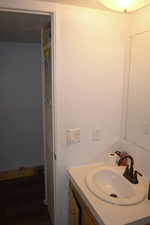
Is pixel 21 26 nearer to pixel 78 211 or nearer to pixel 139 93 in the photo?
pixel 139 93

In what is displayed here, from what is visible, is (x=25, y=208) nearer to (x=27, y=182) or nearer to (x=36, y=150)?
(x=27, y=182)

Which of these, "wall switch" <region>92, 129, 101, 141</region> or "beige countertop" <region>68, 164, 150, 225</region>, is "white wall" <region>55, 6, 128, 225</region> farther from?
"beige countertop" <region>68, 164, 150, 225</region>

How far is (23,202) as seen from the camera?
241cm

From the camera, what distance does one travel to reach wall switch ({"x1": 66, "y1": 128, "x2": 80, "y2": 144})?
1.60 metres

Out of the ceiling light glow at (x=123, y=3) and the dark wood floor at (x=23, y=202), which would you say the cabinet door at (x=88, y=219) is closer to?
the dark wood floor at (x=23, y=202)

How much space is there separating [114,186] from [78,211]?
366 millimetres

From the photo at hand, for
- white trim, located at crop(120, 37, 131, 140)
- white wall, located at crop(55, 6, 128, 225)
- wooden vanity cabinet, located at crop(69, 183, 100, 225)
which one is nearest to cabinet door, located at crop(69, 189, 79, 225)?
wooden vanity cabinet, located at crop(69, 183, 100, 225)

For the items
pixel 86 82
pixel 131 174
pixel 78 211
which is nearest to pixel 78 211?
pixel 78 211

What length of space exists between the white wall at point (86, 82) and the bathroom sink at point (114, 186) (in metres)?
0.20

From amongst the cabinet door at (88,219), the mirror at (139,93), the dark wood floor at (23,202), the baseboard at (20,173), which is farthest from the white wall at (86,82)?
the baseboard at (20,173)

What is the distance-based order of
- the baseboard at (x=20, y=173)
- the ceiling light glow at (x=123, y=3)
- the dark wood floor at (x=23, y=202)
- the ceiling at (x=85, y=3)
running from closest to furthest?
the ceiling light glow at (x=123, y=3) → the ceiling at (x=85, y=3) → the dark wood floor at (x=23, y=202) → the baseboard at (x=20, y=173)

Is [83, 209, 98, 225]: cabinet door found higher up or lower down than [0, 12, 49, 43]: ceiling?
lower down

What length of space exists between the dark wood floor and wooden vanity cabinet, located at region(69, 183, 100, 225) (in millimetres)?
710

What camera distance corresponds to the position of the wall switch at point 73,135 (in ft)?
5.25
